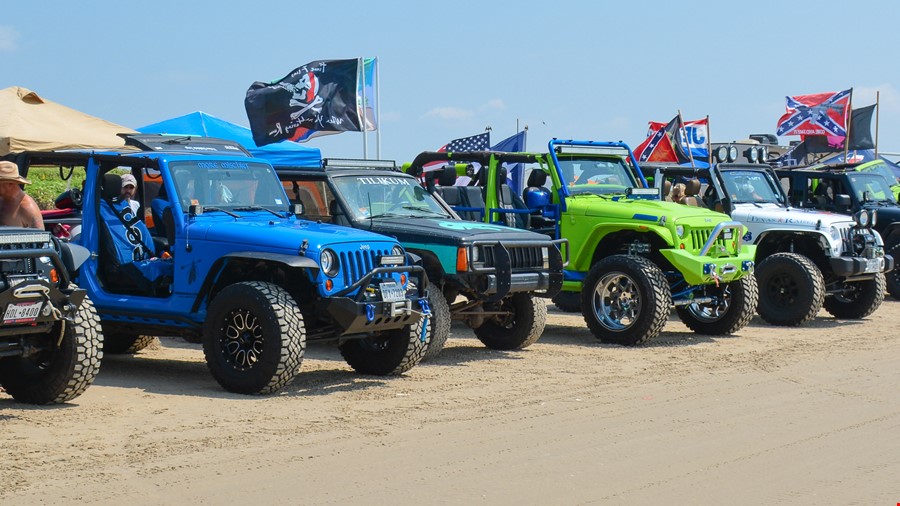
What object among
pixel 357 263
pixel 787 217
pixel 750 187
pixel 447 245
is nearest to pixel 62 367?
pixel 357 263

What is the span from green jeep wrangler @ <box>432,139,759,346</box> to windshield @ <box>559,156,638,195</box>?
12mm

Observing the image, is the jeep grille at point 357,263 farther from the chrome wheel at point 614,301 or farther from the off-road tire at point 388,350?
the chrome wheel at point 614,301

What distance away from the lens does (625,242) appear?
1296 cm

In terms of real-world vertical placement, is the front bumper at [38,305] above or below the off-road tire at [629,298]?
above

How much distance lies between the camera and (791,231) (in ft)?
48.3

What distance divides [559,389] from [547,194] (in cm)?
425

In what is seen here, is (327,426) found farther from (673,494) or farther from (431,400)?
(673,494)

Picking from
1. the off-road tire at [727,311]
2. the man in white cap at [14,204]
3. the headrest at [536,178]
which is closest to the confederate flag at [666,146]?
the off-road tire at [727,311]

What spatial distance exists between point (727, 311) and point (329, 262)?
6.03 m

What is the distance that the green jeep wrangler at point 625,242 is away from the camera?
39.9 ft

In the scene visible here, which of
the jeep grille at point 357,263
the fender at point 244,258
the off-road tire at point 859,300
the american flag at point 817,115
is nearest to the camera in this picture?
the fender at point 244,258

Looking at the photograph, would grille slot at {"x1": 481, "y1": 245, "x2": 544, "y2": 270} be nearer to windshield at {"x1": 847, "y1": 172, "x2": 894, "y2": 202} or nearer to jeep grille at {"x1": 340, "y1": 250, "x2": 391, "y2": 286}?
jeep grille at {"x1": 340, "y1": 250, "x2": 391, "y2": 286}

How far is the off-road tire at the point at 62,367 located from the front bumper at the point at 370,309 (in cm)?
177

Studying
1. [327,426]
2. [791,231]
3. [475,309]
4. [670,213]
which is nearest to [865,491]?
[327,426]
